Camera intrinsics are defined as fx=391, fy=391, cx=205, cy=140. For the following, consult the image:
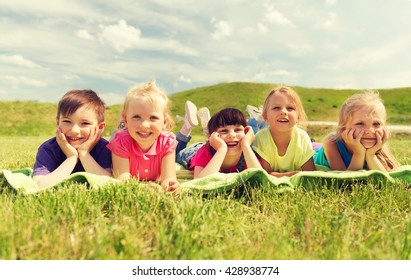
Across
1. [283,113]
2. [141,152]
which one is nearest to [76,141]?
[141,152]

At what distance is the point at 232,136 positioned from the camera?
15.2 ft

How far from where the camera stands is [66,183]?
3.58m

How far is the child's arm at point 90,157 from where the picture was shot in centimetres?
428

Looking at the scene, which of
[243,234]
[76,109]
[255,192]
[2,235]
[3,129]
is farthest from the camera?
[3,129]

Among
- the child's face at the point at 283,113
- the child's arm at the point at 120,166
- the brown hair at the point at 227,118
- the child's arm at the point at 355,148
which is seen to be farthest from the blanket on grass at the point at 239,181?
the brown hair at the point at 227,118

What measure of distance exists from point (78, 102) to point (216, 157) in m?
1.64

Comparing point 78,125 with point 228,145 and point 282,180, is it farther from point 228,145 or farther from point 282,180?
point 282,180

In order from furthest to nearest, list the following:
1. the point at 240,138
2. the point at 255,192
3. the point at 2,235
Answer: the point at 240,138, the point at 255,192, the point at 2,235

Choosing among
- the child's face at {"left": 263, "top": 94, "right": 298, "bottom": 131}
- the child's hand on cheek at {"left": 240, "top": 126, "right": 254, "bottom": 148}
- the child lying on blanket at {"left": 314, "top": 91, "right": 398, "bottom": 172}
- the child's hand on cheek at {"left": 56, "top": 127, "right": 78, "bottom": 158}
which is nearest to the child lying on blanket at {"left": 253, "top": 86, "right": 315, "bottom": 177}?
the child's face at {"left": 263, "top": 94, "right": 298, "bottom": 131}

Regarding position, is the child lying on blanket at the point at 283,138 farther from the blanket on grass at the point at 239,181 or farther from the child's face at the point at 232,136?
the blanket on grass at the point at 239,181

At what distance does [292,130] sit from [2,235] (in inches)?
140

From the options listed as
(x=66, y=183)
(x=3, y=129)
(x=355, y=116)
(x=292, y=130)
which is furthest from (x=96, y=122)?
(x=3, y=129)

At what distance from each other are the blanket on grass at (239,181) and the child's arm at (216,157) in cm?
48
